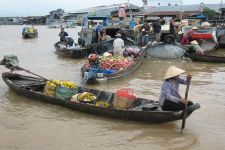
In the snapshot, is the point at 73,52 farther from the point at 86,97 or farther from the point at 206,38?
the point at 86,97

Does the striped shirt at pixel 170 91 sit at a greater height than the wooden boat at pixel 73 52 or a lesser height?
greater

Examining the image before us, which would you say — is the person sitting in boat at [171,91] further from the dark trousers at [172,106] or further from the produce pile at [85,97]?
the produce pile at [85,97]

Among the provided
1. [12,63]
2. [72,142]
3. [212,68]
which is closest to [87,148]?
[72,142]

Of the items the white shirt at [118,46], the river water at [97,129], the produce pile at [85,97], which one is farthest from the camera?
the white shirt at [118,46]

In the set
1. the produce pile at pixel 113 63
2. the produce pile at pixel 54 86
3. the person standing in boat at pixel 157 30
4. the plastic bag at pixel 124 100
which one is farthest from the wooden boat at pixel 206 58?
the plastic bag at pixel 124 100

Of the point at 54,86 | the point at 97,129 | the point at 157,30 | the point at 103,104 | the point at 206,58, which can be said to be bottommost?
the point at 97,129

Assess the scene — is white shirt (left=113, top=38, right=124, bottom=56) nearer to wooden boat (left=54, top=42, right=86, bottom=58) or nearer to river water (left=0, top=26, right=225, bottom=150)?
river water (left=0, top=26, right=225, bottom=150)

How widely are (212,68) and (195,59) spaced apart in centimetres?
163

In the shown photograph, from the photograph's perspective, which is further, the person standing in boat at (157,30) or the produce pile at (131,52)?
the person standing in boat at (157,30)

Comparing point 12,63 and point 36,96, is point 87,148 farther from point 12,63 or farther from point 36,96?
point 12,63

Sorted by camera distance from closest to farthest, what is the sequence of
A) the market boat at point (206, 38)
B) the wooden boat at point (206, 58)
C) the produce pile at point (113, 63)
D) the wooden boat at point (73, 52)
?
1. the produce pile at point (113, 63)
2. the wooden boat at point (206, 58)
3. the wooden boat at point (73, 52)
4. the market boat at point (206, 38)

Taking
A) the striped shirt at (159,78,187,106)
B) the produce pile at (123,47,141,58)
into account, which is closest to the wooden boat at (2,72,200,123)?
the striped shirt at (159,78,187,106)

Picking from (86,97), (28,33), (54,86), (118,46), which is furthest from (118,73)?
(28,33)

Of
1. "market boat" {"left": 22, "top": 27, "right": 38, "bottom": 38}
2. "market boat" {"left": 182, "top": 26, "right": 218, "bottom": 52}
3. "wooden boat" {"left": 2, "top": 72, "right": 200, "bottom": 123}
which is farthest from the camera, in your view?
"market boat" {"left": 22, "top": 27, "right": 38, "bottom": 38}
